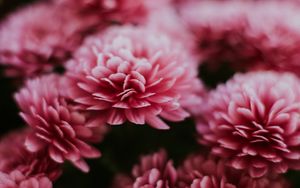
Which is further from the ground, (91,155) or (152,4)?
(152,4)

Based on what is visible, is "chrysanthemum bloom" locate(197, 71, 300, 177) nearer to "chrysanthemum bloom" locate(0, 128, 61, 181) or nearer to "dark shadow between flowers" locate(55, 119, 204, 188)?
"dark shadow between flowers" locate(55, 119, 204, 188)

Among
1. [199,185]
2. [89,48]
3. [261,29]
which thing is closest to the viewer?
[199,185]

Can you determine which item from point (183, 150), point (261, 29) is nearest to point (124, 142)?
point (183, 150)

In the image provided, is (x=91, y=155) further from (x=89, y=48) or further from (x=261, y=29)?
(x=261, y=29)

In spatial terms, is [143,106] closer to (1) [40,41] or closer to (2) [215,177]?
(2) [215,177]

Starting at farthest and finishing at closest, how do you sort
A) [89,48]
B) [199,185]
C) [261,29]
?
[261,29], [89,48], [199,185]

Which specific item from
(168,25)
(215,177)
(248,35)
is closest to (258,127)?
(215,177)
